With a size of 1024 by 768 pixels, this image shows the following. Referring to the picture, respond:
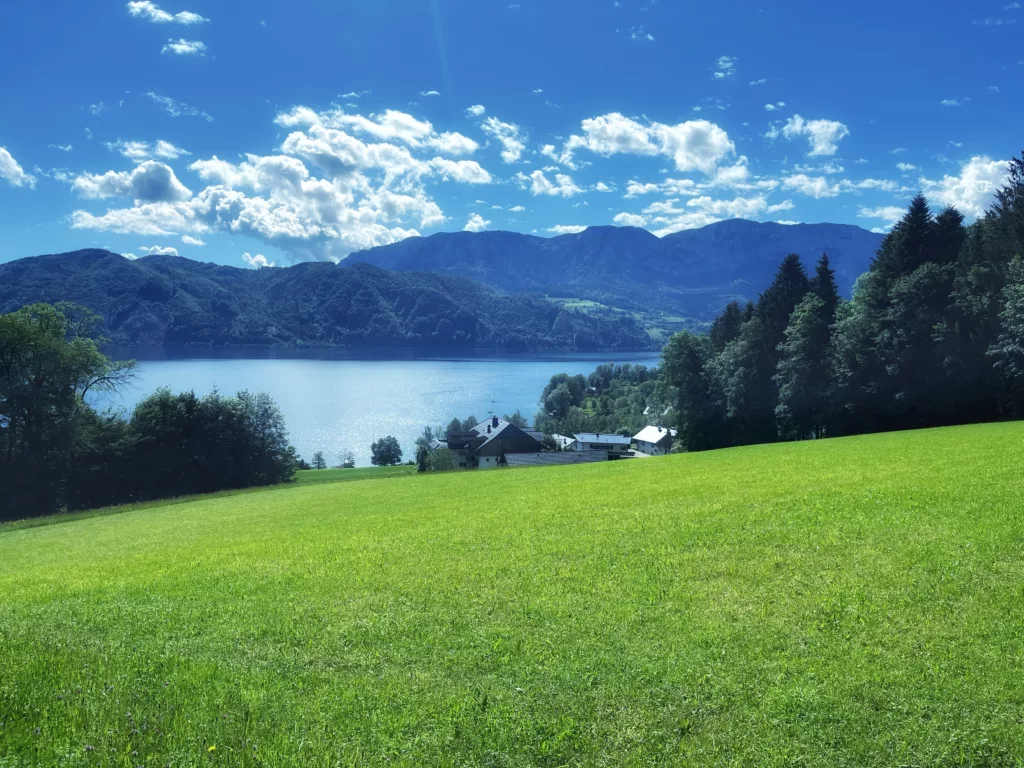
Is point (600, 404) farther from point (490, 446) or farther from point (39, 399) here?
point (39, 399)

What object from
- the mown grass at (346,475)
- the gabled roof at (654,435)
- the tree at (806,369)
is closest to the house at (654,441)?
the gabled roof at (654,435)

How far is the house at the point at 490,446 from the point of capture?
87625 mm

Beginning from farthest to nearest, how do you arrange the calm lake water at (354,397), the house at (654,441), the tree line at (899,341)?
the calm lake water at (354,397) < the house at (654,441) < the tree line at (899,341)

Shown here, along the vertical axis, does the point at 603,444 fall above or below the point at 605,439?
below

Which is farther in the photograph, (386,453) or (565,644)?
(386,453)

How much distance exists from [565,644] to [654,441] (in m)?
91.3

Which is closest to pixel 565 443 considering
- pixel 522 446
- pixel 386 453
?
pixel 522 446

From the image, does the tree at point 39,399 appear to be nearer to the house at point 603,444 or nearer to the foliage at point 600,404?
the house at point 603,444

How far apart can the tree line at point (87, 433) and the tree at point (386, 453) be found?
1369 inches

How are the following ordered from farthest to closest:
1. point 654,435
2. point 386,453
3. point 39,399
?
point 386,453, point 654,435, point 39,399

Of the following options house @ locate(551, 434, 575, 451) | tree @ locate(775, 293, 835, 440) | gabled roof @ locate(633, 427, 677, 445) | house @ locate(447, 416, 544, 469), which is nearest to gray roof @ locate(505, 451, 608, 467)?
house @ locate(447, 416, 544, 469)

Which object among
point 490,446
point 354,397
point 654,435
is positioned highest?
point 354,397

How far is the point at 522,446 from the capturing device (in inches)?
3519

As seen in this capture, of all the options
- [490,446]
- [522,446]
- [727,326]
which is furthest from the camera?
[522,446]
